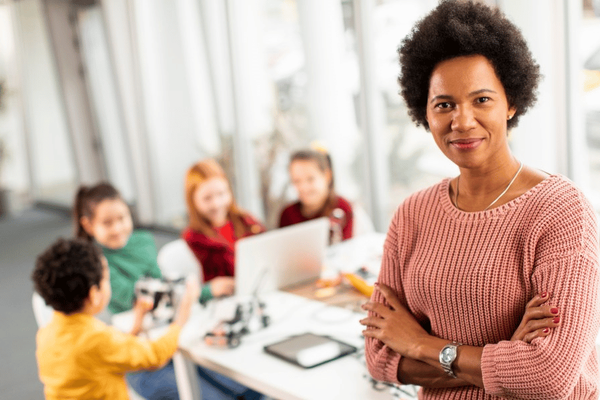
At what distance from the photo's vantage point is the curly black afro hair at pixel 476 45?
4.20 feet

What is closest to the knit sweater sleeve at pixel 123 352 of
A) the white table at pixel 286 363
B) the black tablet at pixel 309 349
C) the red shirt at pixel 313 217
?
the white table at pixel 286 363

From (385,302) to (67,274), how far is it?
1.11m

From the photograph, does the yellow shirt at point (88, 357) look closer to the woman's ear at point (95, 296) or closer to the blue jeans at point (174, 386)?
the woman's ear at point (95, 296)

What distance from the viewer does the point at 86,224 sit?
2949 mm

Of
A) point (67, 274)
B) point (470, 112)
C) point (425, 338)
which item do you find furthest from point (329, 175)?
point (470, 112)

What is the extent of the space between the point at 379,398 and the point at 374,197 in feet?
9.98

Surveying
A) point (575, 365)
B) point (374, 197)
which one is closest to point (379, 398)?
point (575, 365)

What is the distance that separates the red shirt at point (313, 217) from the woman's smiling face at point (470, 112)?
6.83ft

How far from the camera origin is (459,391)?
1.38 metres

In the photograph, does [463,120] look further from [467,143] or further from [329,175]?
[329,175]

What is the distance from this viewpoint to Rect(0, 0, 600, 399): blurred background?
11.6 feet

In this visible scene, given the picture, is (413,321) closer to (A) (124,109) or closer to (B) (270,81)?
(B) (270,81)

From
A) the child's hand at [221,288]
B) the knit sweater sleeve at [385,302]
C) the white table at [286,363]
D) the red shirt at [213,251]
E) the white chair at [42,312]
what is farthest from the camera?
the red shirt at [213,251]

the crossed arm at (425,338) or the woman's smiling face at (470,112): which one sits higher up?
the woman's smiling face at (470,112)
